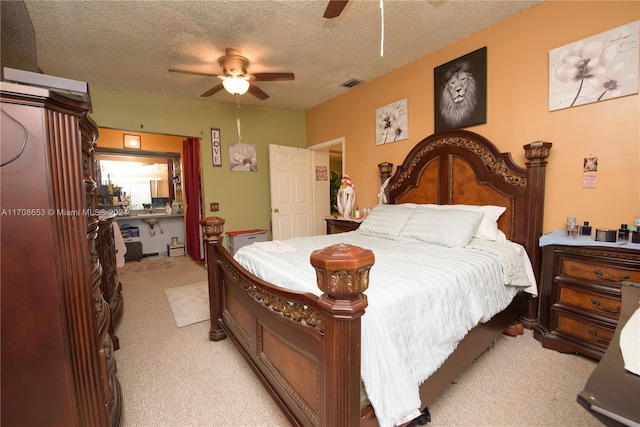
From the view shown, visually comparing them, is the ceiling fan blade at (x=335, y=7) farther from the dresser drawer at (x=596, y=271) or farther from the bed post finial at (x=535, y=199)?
the dresser drawer at (x=596, y=271)

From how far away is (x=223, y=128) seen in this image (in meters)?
4.49

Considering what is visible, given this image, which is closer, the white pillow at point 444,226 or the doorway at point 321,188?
the white pillow at point 444,226

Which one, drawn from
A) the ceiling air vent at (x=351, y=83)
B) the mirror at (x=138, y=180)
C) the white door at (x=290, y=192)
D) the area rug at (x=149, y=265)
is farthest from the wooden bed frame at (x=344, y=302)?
the mirror at (x=138, y=180)

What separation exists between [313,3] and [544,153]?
7.10 feet

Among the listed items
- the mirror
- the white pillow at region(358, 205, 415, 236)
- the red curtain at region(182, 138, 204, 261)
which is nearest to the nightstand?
the white pillow at region(358, 205, 415, 236)

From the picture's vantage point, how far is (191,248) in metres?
5.17

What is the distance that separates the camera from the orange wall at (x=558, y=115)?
190cm

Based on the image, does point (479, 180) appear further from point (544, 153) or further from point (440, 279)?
point (440, 279)

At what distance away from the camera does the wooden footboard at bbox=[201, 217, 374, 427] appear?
2.79 ft

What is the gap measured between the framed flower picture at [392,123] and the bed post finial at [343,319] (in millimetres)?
2889

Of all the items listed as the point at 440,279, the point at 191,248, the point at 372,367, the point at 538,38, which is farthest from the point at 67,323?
the point at 191,248

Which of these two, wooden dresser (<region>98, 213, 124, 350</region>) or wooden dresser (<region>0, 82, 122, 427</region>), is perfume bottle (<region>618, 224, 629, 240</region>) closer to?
wooden dresser (<region>0, 82, 122, 427</region>)

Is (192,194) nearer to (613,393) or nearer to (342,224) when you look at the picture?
(342,224)

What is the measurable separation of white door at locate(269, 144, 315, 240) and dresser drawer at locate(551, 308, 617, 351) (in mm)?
3644
